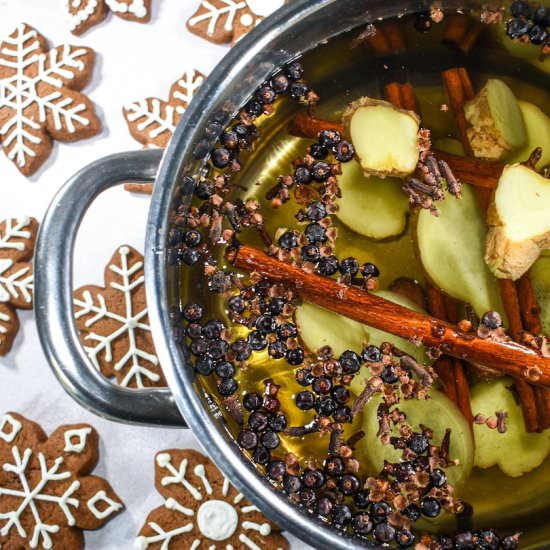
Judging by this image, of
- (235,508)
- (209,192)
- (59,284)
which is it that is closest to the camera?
(59,284)

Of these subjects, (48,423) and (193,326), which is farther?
(48,423)

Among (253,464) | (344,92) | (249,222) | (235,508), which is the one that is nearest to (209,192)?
(249,222)

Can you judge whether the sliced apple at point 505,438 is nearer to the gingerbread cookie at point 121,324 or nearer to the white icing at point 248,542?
the white icing at point 248,542

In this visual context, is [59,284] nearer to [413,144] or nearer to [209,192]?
[209,192]

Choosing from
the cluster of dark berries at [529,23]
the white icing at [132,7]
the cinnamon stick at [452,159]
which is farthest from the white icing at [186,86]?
the cluster of dark berries at [529,23]

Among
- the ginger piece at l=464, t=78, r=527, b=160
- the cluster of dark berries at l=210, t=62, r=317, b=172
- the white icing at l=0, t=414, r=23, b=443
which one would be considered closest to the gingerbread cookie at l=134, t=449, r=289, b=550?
the white icing at l=0, t=414, r=23, b=443

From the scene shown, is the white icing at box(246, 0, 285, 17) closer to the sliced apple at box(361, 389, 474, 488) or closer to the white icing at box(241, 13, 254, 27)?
the white icing at box(241, 13, 254, 27)

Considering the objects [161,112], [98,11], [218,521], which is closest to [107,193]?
[161,112]
